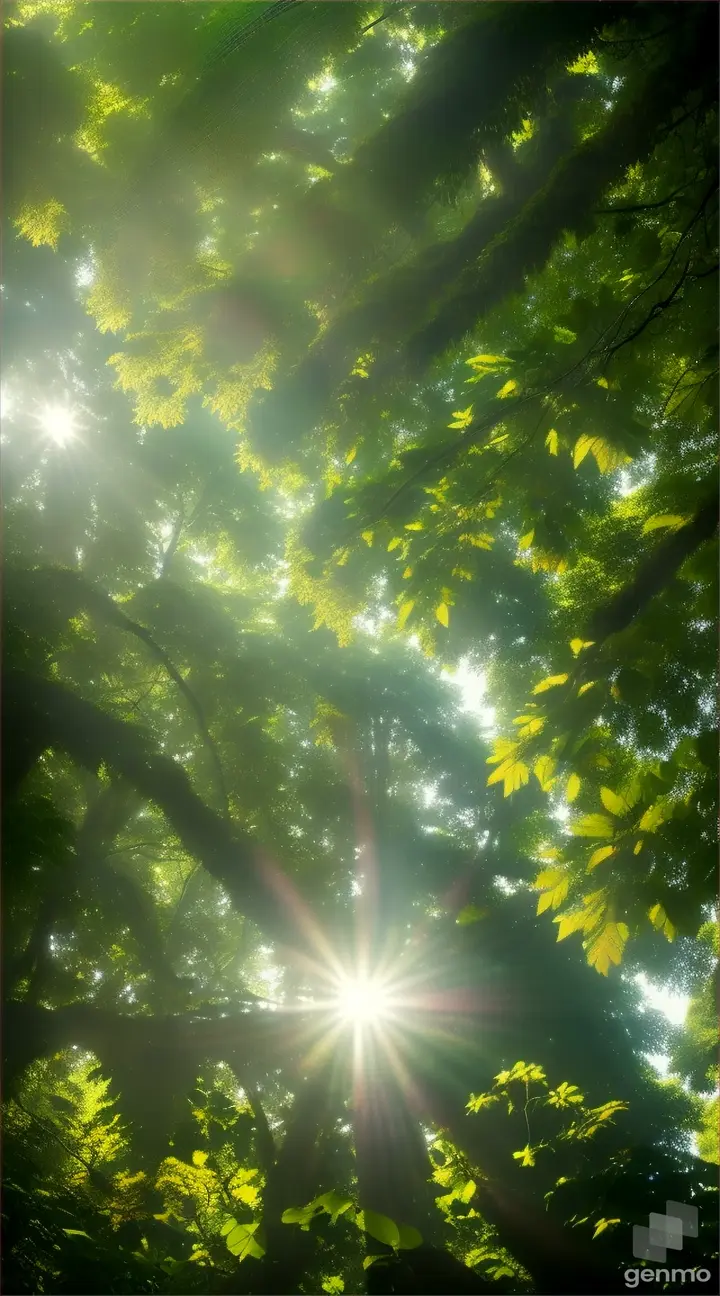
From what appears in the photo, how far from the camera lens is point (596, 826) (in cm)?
265

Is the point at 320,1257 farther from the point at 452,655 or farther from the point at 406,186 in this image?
the point at 406,186

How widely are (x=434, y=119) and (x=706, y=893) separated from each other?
3.98 metres

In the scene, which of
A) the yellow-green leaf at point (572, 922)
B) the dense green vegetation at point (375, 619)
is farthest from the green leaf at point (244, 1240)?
the yellow-green leaf at point (572, 922)

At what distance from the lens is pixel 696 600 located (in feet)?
10.5

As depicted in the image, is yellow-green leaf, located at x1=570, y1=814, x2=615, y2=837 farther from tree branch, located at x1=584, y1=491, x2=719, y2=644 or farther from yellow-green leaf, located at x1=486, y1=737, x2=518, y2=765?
tree branch, located at x1=584, y1=491, x2=719, y2=644

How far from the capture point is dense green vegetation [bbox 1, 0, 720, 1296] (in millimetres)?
3123

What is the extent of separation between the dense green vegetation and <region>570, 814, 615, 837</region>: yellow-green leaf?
66mm

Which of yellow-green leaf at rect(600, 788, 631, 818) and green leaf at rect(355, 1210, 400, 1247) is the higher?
yellow-green leaf at rect(600, 788, 631, 818)

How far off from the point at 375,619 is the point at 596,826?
8168 millimetres

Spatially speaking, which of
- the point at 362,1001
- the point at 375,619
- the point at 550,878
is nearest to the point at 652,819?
the point at 550,878

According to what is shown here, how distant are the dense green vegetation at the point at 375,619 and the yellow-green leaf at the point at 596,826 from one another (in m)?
0.07

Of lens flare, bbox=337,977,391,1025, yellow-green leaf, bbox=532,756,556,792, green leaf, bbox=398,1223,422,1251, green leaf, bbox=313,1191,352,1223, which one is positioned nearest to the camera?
green leaf, bbox=398,1223,422,1251

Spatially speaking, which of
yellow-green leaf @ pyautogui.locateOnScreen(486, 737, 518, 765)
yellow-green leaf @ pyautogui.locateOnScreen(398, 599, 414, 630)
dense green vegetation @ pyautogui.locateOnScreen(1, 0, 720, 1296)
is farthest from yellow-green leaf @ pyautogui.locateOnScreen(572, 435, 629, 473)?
yellow-green leaf @ pyautogui.locateOnScreen(486, 737, 518, 765)

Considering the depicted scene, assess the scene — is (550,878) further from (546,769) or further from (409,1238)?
(409,1238)
